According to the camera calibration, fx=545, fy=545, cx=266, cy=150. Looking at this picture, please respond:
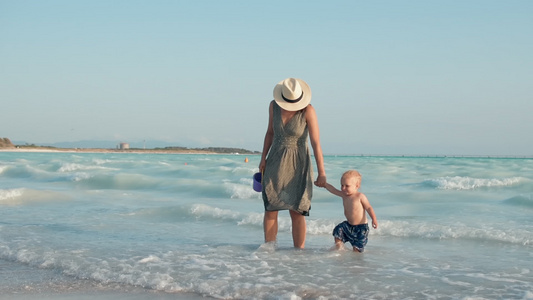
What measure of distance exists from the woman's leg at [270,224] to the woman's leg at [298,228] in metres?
0.19

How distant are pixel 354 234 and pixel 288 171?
3.33ft

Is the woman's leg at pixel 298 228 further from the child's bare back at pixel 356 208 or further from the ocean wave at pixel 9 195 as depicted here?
the ocean wave at pixel 9 195

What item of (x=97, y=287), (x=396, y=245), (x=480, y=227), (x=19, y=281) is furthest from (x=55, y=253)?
(x=480, y=227)

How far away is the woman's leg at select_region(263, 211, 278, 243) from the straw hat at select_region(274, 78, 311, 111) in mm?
1191

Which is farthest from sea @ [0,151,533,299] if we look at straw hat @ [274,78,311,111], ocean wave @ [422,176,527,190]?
ocean wave @ [422,176,527,190]

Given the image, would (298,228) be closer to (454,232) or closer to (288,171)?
(288,171)

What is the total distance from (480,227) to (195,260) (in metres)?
4.39

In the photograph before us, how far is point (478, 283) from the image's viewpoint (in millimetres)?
4559

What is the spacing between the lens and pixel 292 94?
16.9ft

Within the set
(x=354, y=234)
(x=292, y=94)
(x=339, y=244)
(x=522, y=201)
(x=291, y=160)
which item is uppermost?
(x=292, y=94)

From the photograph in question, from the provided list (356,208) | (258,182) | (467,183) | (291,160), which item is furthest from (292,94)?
(467,183)

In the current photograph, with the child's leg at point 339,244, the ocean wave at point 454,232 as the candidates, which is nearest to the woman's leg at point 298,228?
the child's leg at point 339,244

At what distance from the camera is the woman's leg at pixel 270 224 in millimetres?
5711

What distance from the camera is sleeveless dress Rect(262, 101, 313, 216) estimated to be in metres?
5.43
